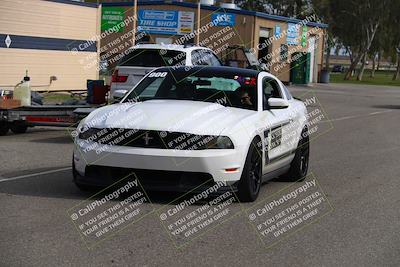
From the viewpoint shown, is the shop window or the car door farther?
the shop window

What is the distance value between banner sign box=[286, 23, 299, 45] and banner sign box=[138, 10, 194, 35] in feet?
25.1

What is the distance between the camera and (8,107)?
489 inches

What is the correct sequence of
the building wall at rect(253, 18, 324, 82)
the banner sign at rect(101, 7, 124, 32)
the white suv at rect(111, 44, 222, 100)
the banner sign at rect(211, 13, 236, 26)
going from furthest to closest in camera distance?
the building wall at rect(253, 18, 324, 82), the banner sign at rect(101, 7, 124, 32), the banner sign at rect(211, 13, 236, 26), the white suv at rect(111, 44, 222, 100)

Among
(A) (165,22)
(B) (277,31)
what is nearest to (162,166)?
(A) (165,22)

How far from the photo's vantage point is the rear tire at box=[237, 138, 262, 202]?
736 cm

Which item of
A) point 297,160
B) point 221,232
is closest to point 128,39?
point 297,160

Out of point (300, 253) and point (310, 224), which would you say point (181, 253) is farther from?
point (310, 224)

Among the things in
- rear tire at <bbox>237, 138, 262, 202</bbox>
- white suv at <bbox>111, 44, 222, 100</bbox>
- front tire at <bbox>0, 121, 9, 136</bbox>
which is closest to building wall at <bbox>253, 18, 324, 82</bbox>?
white suv at <bbox>111, 44, 222, 100</bbox>

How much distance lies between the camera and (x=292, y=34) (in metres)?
48.8

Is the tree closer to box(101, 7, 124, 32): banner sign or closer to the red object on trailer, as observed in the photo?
box(101, 7, 124, 32): banner sign

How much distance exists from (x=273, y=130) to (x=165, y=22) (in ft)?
124

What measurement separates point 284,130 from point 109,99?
674cm

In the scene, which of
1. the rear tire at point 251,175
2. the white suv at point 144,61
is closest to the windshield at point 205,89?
the rear tire at point 251,175

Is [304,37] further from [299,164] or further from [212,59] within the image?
[299,164]
